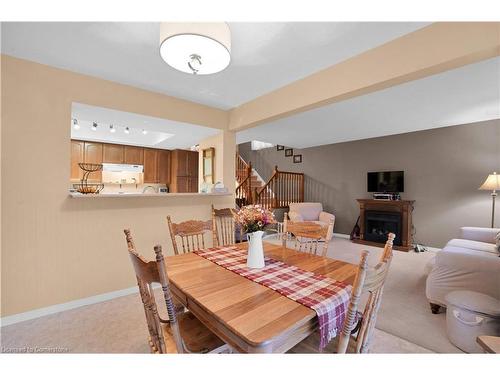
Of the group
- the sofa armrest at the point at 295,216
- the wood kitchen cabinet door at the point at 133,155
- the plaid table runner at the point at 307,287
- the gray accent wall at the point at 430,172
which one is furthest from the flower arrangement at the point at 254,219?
the gray accent wall at the point at 430,172

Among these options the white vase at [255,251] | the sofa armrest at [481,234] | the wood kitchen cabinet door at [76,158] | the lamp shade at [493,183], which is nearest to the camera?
the white vase at [255,251]

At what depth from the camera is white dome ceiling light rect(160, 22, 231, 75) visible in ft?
4.08

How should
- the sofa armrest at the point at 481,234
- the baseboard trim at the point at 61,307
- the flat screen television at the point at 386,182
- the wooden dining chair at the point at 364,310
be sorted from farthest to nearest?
the flat screen television at the point at 386,182
the sofa armrest at the point at 481,234
the baseboard trim at the point at 61,307
the wooden dining chair at the point at 364,310

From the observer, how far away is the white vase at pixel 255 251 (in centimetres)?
143

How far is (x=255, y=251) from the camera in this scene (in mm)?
1438

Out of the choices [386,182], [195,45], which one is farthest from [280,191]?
[195,45]

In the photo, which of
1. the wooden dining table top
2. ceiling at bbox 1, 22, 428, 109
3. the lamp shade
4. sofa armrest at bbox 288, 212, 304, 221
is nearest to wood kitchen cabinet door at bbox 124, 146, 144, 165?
ceiling at bbox 1, 22, 428, 109

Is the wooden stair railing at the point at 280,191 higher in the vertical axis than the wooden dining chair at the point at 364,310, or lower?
higher

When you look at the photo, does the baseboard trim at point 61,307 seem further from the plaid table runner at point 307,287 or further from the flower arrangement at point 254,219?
the flower arrangement at point 254,219

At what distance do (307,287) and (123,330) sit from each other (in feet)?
5.65

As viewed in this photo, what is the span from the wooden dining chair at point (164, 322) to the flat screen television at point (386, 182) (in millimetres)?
5130

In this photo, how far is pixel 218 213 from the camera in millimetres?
2562

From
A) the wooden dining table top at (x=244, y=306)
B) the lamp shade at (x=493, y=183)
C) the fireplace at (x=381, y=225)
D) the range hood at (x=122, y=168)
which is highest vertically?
the range hood at (x=122, y=168)
